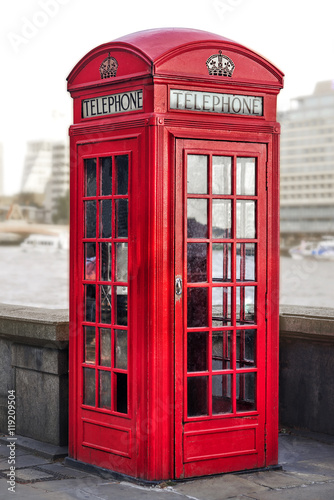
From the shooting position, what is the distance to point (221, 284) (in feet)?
13.3

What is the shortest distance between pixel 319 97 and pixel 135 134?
4079 inches

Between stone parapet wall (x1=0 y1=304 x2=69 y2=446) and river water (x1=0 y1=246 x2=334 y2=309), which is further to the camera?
river water (x1=0 y1=246 x2=334 y2=309)

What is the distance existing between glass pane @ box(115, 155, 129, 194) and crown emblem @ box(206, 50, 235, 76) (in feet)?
2.21

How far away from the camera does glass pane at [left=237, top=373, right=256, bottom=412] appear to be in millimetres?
4121

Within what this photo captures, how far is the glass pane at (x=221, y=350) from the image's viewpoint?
406 centimetres

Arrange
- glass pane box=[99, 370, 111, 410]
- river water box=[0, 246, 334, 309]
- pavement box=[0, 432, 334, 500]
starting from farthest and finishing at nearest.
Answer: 1. river water box=[0, 246, 334, 309]
2. glass pane box=[99, 370, 111, 410]
3. pavement box=[0, 432, 334, 500]

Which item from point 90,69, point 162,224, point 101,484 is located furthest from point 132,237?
point 101,484

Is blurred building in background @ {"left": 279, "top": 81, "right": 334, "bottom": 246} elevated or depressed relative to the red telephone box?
elevated

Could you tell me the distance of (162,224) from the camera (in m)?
3.85

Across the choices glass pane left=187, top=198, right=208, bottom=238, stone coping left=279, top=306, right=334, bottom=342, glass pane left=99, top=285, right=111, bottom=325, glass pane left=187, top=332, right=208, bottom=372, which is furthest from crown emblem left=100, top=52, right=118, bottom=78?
stone coping left=279, top=306, right=334, bottom=342

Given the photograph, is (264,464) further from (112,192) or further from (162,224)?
(112,192)

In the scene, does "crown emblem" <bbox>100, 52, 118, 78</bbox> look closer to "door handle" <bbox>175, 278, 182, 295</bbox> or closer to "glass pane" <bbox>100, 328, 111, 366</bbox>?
"door handle" <bbox>175, 278, 182, 295</bbox>

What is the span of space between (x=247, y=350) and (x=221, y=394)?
0.95 feet

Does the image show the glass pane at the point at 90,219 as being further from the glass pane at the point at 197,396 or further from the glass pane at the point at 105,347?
the glass pane at the point at 197,396
